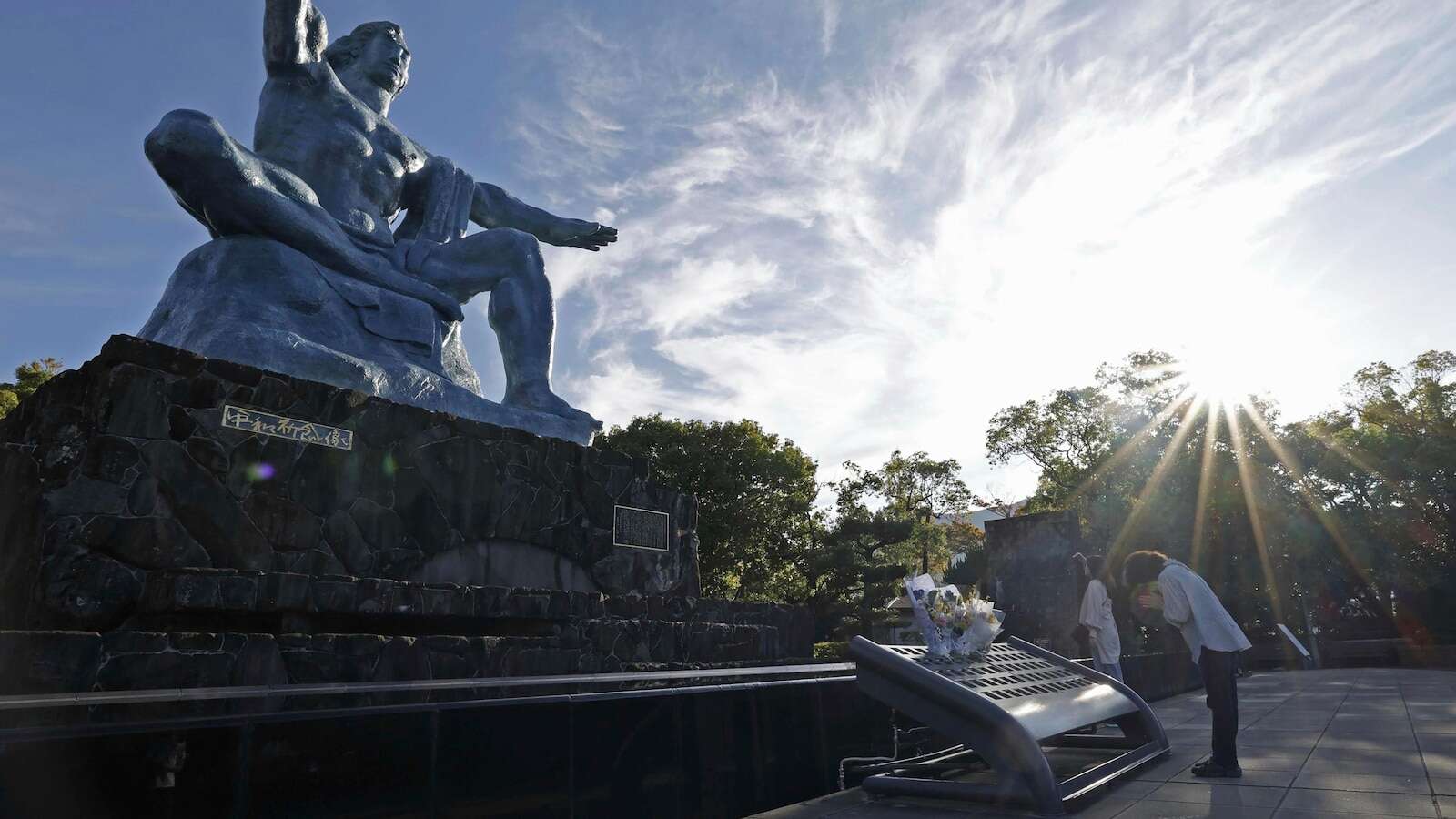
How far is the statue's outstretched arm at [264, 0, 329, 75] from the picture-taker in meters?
6.90

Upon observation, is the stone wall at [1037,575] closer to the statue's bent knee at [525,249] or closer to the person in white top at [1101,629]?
the person in white top at [1101,629]

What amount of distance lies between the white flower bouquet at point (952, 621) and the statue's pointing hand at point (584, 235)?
18.7ft

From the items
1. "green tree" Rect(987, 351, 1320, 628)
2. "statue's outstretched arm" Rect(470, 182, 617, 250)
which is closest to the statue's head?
"statue's outstretched arm" Rect(470, 182, 617, 250)

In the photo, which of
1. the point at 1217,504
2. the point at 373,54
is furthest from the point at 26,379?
the point at 1217,504

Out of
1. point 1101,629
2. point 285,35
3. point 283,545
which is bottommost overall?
point 1101,629

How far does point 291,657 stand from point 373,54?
21.3 feet

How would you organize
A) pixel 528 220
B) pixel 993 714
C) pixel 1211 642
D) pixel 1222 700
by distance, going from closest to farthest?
pixel 993 714
pixel 1222 700
pixel 1211 642
pixel 528 220

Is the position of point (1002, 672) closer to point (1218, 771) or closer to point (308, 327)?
point (1218, 771)

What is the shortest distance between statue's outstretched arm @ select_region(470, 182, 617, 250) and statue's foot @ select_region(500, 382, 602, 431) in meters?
2.09

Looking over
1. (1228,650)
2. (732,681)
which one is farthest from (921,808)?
(1228,650)

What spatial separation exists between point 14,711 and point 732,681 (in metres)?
2.80

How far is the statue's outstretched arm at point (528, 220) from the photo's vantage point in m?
8.76

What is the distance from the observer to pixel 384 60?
808 centimetres

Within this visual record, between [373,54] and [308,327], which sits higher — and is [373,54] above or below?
above
